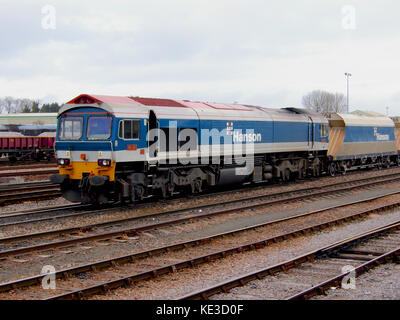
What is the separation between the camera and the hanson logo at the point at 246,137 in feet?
66.4

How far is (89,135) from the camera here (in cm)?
1576

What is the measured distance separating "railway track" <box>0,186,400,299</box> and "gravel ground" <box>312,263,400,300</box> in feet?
7.83

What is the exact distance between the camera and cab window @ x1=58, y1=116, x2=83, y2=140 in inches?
631

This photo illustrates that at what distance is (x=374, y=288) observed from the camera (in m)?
8.39

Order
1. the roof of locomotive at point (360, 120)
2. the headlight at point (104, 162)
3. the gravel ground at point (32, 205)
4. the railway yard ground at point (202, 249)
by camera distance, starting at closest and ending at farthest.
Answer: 1. the railway yard ground at point (202, 249)
2. the headlight at point (104, 162)
3. the gravel ground at point (32, 205)
4. the roof of locomotive at point (360, 120)

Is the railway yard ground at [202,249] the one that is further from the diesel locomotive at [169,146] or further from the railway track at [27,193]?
the diesel locomotive at [169,146]

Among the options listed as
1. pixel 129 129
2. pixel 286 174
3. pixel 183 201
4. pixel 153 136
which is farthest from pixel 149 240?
pixel 286 174

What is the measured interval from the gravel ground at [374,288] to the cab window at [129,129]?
8941 mm

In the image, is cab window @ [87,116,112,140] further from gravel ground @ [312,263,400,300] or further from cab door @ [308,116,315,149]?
cab door @ [308,116,315,149]

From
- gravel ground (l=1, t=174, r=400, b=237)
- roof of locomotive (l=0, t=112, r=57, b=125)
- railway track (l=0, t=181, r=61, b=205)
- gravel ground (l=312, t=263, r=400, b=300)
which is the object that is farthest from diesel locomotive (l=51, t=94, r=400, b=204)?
roof of locomotive (l=0, t=112, r=57, b=125)

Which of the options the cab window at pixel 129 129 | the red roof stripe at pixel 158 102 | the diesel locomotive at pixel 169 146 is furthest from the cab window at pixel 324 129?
the cab window at pixel 129 129

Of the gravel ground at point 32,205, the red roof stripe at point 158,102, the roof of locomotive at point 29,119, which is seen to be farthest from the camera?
the roof of locomotive at point 29,119
